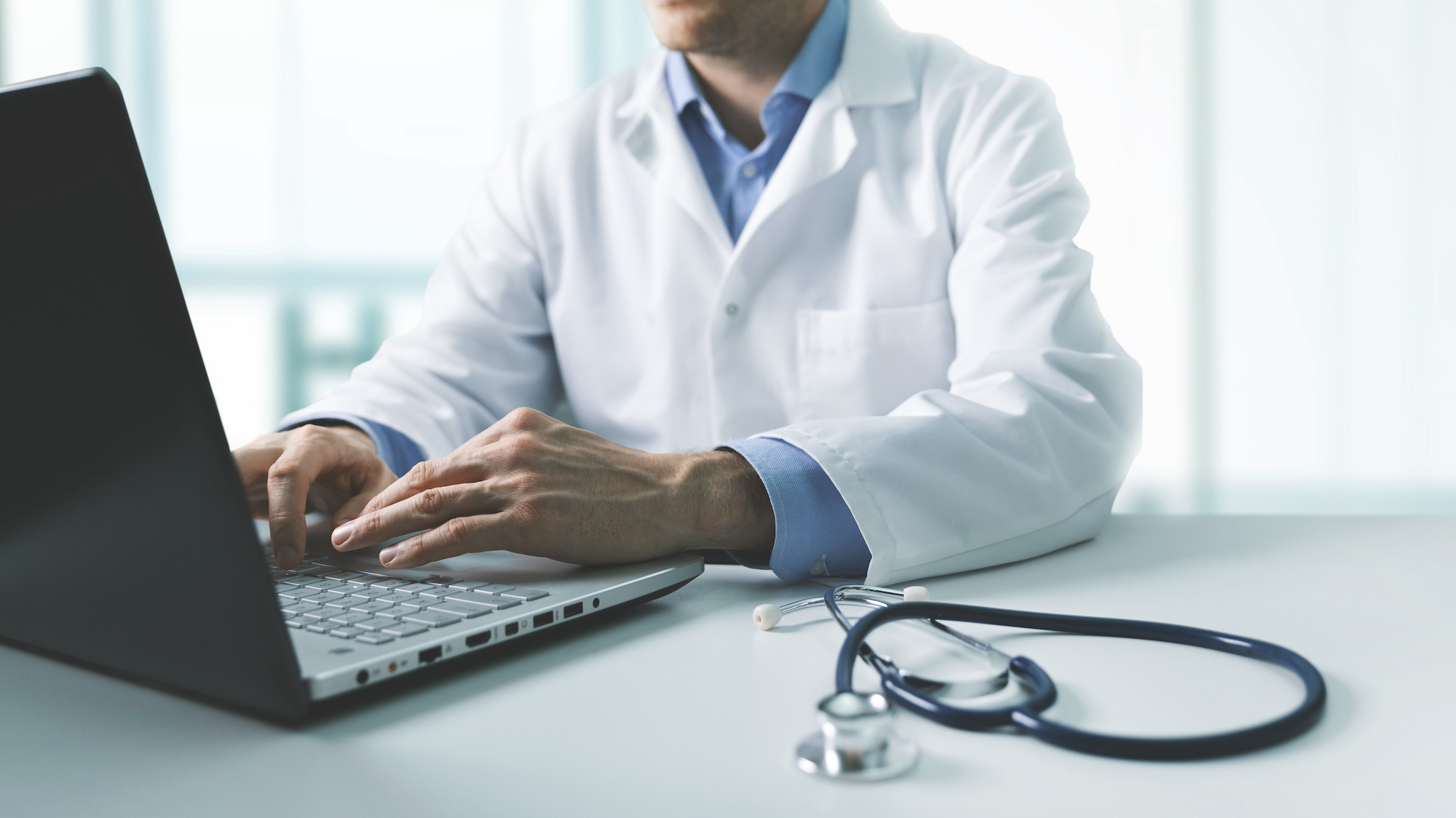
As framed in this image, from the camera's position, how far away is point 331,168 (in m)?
2.55

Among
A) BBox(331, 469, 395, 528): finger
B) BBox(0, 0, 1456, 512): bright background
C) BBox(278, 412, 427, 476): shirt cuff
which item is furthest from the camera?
BBox(0, 0, 1456, 512): bright background

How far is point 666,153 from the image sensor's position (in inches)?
46.6

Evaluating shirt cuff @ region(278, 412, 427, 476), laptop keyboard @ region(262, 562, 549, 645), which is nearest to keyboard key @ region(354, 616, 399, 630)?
laptop keyboard @ region(262, 562, 549, 645)

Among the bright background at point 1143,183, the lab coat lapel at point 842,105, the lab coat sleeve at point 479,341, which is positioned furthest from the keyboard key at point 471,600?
the bright background at point 1143,183

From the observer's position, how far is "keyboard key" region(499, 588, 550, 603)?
0.50 metres

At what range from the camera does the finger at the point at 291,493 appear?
0.62 meters

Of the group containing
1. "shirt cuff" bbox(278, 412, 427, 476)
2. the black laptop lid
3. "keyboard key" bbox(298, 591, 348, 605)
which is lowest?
"shirt cuff" bbox(278, 412, 427, 476)

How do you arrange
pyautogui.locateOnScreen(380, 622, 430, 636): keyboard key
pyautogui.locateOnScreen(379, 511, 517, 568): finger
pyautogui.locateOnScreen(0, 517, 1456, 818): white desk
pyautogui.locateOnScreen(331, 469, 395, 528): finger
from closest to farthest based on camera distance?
pyautogui.locateOnScreen(0, 517, 1456, 818): white desk < pyautogui.locateOnScreen(380, 622, 430, 636): keyboard key < pyautogui.locateOnScreen(379, 511, 517, 568): finger < pyautogui.locateOnScreen(331, 469, 395, 528): finger

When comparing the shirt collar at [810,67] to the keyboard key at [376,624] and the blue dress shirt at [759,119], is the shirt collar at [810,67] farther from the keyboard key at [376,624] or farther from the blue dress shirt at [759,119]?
the keyboard key at [376,624]

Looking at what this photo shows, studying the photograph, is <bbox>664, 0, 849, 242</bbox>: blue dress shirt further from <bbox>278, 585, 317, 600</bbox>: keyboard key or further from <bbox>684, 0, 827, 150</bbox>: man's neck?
<bbox>278, 585, 317, 600</bbox>: keyboard key

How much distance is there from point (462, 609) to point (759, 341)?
0.69 metres

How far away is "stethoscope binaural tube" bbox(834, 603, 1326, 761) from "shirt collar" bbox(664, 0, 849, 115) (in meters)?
0.84

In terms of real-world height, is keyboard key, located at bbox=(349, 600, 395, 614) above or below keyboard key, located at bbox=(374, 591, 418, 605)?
above

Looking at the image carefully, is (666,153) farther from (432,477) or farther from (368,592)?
(368,592)
